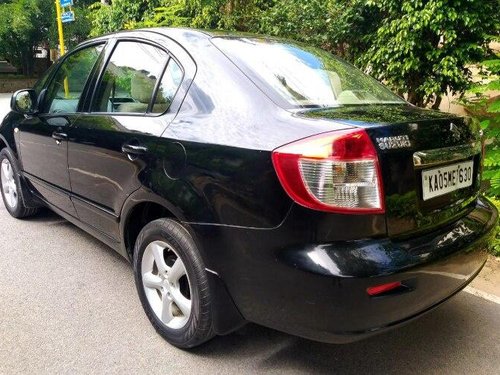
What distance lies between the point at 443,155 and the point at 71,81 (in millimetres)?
2808

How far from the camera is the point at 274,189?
1.90 m

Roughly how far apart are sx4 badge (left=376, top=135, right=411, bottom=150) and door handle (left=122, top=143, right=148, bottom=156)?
1.23 m

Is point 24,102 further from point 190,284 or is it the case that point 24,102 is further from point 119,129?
point 190,284

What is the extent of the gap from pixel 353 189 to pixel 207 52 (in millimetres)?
1143

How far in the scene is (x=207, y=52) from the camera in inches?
97.3

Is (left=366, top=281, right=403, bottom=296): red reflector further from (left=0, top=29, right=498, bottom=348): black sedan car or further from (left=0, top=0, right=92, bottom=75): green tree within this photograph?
(left=0, top=0, right=92, bottom=75): green tree

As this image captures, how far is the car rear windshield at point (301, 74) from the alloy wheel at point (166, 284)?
38.7 inches

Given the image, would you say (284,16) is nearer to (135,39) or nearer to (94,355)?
(135,39)

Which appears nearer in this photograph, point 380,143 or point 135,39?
point 380,143

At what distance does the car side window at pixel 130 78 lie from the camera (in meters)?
2.71

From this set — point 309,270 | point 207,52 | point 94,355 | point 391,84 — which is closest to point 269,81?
point 207,52

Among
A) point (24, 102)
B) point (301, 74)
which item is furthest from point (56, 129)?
point (301, 74)

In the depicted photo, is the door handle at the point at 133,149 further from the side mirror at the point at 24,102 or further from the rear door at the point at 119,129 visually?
the side mirror at the point at 24,102

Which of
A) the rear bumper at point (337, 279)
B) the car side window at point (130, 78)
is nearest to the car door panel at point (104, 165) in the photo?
the car side window at point (130, 78)
